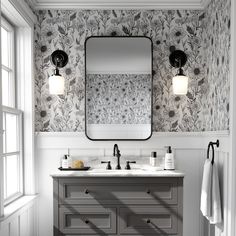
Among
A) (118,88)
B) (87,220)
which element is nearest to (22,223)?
(87,220)

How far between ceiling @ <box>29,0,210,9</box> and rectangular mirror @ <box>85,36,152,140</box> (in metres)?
0.32

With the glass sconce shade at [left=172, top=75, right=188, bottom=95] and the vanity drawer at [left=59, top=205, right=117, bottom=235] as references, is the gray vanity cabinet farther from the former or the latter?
the glass sconce shade at [left=172, top=75, right=188, bottom=95]

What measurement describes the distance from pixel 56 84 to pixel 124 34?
2.89ft

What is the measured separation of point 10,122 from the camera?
3.15 meters

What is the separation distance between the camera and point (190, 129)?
3.51 meters

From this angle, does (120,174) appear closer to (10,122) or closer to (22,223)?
(22,223)

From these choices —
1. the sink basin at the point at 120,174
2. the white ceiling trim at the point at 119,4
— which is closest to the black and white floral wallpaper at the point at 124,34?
the white ceiling trim at the point at 119,4

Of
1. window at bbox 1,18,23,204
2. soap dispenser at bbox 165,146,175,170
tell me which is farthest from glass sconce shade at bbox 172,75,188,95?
window at bbox 1,18,23,204

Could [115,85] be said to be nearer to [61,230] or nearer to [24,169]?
[24,169]

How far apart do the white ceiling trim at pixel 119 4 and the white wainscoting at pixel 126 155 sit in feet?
4.29

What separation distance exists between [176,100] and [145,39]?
704 mm

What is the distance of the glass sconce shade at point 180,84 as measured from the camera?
10.8 feet

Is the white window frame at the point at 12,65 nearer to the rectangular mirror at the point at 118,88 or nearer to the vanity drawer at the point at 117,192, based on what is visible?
the rectangular mirror at the point at 118,88

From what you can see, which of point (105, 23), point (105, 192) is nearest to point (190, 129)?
point (105, 192)
